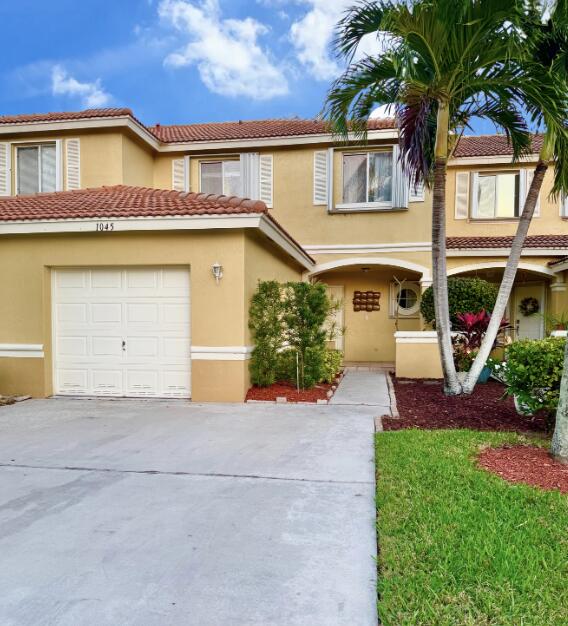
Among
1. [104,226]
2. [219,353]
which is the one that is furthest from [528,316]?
[104,226]

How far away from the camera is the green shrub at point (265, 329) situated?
9.12 metres

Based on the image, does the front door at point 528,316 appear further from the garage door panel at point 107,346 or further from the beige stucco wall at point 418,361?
the garage door panel at point 107,346

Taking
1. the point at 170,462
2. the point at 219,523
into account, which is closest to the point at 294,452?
the point at 170,462

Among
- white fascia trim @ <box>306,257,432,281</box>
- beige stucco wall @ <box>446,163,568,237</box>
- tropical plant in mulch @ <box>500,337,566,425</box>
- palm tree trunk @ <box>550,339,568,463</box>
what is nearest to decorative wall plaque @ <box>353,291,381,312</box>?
white fascia trim @ <box>306,257,432,281</box>

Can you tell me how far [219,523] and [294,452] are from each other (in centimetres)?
199

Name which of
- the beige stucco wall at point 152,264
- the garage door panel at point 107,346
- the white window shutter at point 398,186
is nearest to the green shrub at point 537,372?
the beige stucco wall at point 152,264

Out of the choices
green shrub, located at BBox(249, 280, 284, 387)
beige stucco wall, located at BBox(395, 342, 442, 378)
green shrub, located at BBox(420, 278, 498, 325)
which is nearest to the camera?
green shrub, located at BBox(249, 280, 284, 387)

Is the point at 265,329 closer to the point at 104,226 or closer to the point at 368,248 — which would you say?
the point at 104,226

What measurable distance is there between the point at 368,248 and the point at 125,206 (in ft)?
24.1

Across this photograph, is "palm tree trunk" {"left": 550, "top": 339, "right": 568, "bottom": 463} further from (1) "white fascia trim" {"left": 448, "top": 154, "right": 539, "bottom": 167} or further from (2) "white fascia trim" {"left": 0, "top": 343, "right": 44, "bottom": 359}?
(1) "white fascia trim" {"left": 448, "top": 154, "right": 539, "bottom": 167}

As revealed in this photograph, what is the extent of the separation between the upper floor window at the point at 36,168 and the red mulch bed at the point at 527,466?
1350 cm

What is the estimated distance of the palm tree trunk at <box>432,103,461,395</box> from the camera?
7984 millimetres

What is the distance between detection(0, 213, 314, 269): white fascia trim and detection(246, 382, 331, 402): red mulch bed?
3.03 metres

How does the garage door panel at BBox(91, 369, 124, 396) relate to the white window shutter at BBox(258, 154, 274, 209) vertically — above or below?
below
